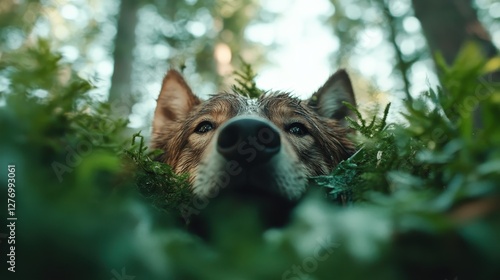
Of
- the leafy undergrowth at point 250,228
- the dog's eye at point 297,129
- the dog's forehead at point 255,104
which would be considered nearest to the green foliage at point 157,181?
the leafy undergrowth at point 250,228

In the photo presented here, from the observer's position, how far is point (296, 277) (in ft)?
3.33

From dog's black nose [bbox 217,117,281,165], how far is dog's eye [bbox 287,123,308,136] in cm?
112

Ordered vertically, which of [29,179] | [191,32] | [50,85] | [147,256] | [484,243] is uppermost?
[191,32]

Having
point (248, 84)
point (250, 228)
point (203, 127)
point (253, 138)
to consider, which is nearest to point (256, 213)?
point (250, 228)

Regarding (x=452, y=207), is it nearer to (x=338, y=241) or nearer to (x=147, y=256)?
(x=338, y=241)

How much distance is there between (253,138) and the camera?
207cm

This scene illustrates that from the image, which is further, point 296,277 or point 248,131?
point 248,131

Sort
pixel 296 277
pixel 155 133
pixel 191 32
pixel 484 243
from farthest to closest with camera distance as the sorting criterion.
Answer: pixel 191 32 → pixel 155 133 → pixel 296 277 → pixel 484 243

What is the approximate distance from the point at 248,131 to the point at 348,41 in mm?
11859

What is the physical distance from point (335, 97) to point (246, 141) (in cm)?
225

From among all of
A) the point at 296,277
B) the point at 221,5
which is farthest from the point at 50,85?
the point at 221,5

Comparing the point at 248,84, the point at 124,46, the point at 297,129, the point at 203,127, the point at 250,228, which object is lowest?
the point at 250,228

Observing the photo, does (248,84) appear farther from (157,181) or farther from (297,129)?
(157,181)

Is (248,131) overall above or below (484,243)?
above
